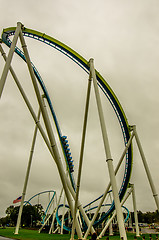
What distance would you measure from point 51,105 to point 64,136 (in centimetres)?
511

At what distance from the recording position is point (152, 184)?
12.5 m

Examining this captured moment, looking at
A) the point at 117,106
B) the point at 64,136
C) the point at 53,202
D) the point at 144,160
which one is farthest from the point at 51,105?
the point at 53,202

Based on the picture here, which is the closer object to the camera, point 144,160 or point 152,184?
point 152,184

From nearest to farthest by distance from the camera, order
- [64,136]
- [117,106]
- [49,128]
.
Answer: [49,128] → [117,106] → [64,136]

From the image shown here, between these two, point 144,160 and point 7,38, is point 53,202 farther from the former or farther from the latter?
point 7,38

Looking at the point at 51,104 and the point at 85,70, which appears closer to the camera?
the point at 85,70

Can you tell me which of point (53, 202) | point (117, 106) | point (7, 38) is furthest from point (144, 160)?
point (53, 202)

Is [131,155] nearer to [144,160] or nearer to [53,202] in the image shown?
[144,160]

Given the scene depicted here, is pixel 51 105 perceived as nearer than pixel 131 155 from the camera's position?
No

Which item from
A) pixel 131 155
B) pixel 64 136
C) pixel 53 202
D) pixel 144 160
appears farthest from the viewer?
pixel 53 202

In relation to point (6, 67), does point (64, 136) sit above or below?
above

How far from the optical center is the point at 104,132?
9242mm

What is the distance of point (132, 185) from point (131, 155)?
378cm

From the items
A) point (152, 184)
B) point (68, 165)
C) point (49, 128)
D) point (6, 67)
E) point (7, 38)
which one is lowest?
point (152, 184)
